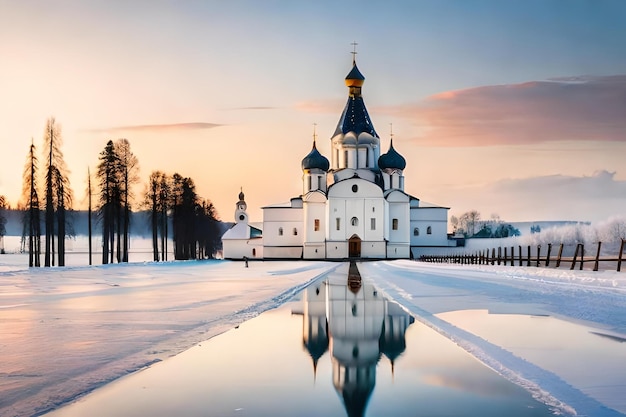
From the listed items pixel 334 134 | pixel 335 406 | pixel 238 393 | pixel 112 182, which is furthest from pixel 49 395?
pixel 334 134

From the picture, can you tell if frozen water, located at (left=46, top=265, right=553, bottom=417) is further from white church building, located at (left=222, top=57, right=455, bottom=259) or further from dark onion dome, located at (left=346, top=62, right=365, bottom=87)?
dark onion dome, located at (left=346, top=62, right=365, bottom=87)

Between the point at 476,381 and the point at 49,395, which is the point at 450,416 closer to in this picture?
the point at 476,381

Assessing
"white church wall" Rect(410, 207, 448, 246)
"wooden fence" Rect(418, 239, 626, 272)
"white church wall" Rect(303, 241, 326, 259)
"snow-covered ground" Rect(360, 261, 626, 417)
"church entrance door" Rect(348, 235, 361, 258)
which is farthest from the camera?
"white church wall" Rect(410, 207, 448, 246)

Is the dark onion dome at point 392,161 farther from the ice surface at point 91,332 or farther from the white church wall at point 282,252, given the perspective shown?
the ice surface at point 91,332

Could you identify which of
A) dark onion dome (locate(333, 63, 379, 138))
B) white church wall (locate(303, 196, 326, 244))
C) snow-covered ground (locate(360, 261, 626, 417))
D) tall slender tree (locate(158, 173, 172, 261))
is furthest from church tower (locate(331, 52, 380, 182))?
snow-covered ground (locate(360, 261, 626, 417))

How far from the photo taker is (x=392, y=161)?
91250 millimetres

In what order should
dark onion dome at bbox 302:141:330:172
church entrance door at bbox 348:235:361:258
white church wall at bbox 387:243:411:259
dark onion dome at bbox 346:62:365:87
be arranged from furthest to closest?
dark onion dome at bbox 346:62:365:87 < dark onion dome at bbox 302:141:330:172 < white church wall at bbox 387:243:411:259 < church entrance door at bbox 348:235:361:258

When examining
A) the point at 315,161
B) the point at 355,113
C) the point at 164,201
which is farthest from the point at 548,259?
the point at 355,113

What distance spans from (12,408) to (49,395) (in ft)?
1.98

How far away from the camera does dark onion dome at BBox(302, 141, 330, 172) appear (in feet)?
298

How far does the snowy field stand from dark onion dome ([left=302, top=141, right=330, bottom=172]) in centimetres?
6603

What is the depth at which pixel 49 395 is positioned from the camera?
24.5ft

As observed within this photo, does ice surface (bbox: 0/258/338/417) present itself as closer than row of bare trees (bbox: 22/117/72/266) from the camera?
Yes

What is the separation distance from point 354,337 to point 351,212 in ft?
239
